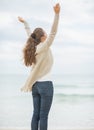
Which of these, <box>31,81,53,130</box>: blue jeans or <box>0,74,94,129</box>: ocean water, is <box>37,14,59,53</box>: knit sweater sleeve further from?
<box>0,74,94,129</box>: ocean water

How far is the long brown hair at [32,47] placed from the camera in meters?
2.79

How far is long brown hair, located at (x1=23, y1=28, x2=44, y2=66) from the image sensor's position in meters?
2.79

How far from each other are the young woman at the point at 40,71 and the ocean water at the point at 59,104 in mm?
1764

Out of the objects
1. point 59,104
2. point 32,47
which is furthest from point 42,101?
point 59,104

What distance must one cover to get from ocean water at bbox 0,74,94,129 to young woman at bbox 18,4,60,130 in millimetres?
1764

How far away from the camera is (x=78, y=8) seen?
534cm

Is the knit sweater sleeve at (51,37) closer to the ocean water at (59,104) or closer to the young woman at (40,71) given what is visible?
the young woman at (40,71)

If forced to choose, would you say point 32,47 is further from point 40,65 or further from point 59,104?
point 59,104

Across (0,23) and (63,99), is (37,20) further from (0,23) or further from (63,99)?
(63,99)

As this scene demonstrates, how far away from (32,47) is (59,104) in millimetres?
4178

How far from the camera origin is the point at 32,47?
2.79m

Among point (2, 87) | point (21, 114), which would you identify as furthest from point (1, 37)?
point (2, 87)

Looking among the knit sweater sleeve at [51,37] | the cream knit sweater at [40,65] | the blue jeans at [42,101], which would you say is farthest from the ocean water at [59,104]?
the knit sweater sleeve at [51,37]

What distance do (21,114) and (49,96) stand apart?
2.79m
